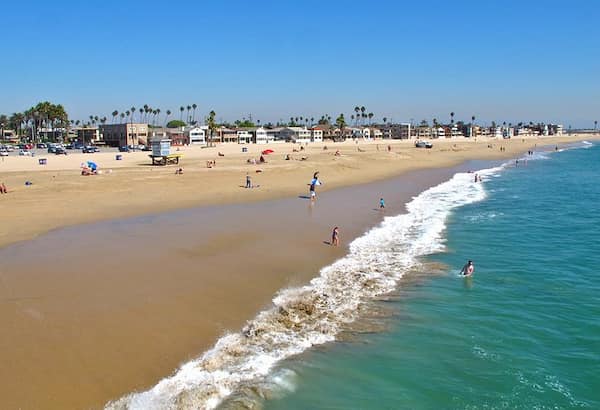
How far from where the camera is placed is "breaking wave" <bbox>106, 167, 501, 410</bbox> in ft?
30.8

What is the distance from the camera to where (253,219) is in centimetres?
2548

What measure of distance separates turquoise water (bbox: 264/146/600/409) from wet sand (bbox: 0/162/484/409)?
293cm

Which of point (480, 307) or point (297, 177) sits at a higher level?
point (297, 177)

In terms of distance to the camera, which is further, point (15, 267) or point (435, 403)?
point (15, 267)

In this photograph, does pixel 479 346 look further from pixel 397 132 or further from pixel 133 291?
pixel 397 132

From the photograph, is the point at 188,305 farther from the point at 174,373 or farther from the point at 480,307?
the point at 480,307

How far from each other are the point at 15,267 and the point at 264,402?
11315mm

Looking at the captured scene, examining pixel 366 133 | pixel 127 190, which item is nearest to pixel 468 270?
pixel 127 190

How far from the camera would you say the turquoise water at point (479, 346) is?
9.60 m

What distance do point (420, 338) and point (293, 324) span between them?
126 inches

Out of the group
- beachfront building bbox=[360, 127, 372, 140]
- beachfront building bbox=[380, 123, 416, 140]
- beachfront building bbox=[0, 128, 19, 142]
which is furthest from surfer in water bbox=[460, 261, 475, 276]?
beachfront building bbox=[380, 123, 416, 140]

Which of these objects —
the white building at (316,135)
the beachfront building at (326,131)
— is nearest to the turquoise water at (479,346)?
the white building at (316,135)

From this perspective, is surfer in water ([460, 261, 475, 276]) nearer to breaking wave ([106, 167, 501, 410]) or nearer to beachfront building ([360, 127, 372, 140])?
breaking wave ([106, 167, 501, 410])

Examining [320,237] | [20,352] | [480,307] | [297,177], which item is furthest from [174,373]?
[297,177]
